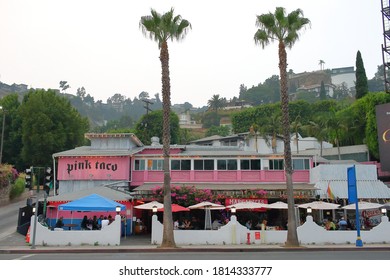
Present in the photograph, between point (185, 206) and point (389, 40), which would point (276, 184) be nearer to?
point (185, 206)

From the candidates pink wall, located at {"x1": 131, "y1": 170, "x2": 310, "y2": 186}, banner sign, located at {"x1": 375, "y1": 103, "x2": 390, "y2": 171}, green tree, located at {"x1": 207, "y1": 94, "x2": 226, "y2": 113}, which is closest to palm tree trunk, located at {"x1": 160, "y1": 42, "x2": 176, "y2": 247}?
pink wall, located at {"x1": 131, "y1": 170, "x2": 310, "y2": 186}

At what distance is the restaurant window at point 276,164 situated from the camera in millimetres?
35906

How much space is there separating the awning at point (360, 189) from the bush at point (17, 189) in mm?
29322

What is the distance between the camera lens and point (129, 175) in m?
36.9

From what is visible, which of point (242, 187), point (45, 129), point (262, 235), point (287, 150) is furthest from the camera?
point (45, 129)

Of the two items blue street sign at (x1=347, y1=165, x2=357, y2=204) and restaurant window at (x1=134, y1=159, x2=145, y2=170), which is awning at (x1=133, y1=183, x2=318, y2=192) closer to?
restaurant window at (x1=134, y1=159, x2=145, y2=170)

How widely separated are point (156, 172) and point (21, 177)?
1875 centimetres

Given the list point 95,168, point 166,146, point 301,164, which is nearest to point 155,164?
point 95,168

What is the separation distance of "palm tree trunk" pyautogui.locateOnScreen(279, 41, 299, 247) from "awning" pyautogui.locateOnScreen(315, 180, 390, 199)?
8.68m

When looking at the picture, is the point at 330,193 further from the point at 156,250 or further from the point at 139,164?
the point at 139,164

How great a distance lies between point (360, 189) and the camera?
3198cm

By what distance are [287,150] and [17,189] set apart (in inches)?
1181

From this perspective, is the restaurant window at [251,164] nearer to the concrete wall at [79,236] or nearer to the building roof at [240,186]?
the building roof at [240,186]

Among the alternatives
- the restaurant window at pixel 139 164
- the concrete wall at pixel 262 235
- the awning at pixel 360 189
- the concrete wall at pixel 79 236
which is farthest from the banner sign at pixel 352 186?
the restaurant window at pixel 139 164
